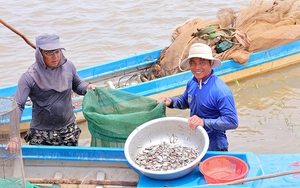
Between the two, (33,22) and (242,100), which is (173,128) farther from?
(33,22)

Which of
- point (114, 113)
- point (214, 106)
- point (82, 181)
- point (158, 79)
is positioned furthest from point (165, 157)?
point (158, 79)

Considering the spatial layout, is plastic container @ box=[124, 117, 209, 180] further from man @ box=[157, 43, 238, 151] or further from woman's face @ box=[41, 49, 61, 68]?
woman's face @ box=[41, 49, 61, 68]

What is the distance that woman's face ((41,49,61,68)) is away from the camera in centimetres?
387

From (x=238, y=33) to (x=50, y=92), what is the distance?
14.8 feet

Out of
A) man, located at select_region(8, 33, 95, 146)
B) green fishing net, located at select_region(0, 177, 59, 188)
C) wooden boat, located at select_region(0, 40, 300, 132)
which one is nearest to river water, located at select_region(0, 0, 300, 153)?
wooden boat, located at select_region(0, 40, 300, 132)

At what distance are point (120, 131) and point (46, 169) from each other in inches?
34.0

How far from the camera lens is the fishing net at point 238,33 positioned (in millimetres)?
7410

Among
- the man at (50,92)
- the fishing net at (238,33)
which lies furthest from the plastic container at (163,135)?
the fishing net at (238,33)

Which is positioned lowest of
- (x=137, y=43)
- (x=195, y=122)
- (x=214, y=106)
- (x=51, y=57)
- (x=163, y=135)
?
(x=137, y=43)

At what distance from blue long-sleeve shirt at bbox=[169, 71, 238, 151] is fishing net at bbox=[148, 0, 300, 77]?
3.24 m

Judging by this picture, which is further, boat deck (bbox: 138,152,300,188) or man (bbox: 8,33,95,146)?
man (bbox: 8,33,95,146)

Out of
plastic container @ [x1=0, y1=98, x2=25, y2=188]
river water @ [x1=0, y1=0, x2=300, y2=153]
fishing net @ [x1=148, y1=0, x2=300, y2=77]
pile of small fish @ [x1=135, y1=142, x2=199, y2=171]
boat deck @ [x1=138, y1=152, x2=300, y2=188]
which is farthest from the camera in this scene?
fishing net @ [x1=148, y1=0, x2=300, y2=77]

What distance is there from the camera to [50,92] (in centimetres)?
407

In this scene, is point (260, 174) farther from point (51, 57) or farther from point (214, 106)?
point (51, 57)
